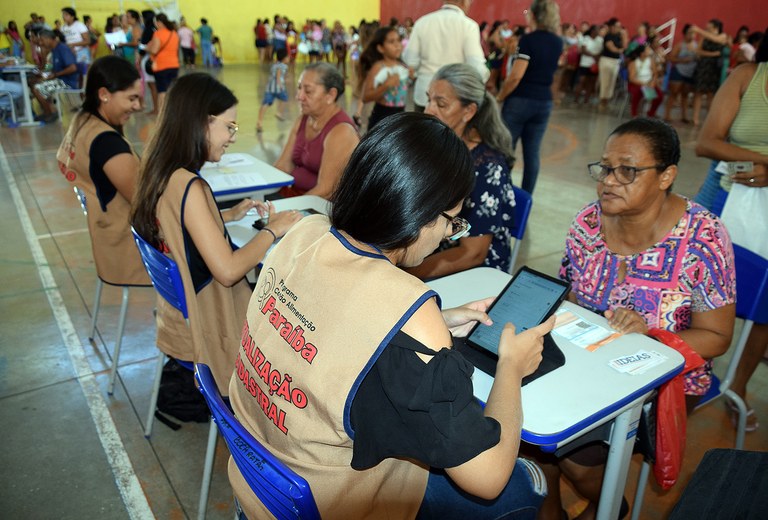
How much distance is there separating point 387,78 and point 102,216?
11.2 feet

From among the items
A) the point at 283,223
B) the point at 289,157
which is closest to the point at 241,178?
the point at 289,157

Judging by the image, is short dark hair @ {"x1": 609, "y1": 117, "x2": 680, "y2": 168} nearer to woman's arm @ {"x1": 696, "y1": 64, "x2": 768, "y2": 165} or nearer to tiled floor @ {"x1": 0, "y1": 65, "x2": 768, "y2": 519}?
woman's arm @ {"x1": 696, "y1": 64, "x2": 768, "y2": 165}

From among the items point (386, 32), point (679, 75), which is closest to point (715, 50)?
point (679, 75)

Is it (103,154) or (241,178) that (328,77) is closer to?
(241,178)

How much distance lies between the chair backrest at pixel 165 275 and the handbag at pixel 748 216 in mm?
2316

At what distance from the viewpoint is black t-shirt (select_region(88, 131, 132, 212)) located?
262cm

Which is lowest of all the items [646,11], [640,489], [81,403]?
[81,403]

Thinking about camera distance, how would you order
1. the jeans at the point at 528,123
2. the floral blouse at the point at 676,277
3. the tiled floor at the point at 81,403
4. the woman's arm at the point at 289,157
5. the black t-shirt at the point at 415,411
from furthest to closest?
the jeans at the point at 528,123
the woman's arm at the point at 289,157
the tiled floor at the point at 81,403
the floral blouse at the point at 676,277
the black t-shirt at the point at 415,411

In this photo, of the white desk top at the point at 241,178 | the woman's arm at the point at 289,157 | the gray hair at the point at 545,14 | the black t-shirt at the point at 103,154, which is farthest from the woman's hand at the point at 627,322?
the gray hair at the point at 545,14

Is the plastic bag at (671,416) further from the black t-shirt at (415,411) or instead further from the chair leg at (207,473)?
the chair leg at (207,473)

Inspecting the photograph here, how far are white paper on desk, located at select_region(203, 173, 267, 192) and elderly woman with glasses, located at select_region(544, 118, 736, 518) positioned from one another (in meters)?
1.88

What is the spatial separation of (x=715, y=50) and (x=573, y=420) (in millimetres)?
11136

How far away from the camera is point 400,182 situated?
1.14 meters

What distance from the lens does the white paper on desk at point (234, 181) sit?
3062 mm
